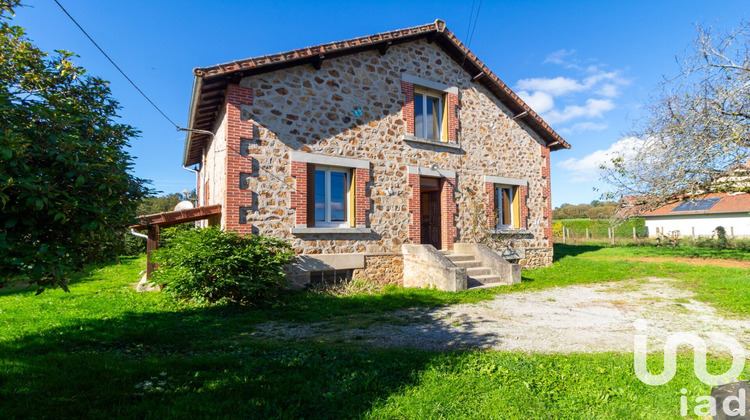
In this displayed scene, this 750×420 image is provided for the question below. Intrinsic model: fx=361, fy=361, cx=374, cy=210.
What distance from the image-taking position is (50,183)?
272 centimetres

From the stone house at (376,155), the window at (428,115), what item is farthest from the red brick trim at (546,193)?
the window at (428,115)

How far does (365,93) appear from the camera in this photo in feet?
30.1

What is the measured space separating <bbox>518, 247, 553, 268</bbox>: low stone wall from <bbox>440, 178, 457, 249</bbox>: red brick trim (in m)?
3.05

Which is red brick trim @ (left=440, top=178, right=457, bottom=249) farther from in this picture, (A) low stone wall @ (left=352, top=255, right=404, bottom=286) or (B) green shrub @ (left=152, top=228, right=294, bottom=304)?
(B) green shrub @ (left=152, top=228, right=294, bottom=304)

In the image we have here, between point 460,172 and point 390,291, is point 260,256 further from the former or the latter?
point 460,172

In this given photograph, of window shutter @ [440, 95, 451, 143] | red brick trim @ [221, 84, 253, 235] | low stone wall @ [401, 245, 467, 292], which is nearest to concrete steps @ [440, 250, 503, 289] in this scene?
low stone wall @ [401, 245, 467, 292]

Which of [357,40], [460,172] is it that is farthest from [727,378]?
[357,40]

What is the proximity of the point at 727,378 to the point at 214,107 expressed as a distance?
9953mm

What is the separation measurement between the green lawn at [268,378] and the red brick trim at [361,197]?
13.1 ft

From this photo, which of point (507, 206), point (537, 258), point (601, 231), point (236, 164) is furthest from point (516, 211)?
point (601, 231)

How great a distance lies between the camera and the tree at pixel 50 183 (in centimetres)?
244

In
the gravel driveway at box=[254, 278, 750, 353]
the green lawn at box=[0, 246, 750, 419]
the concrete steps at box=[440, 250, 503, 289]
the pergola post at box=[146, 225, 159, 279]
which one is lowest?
the gravel driveway at box=[254, 278, 750, 353]

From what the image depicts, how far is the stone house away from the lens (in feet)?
25.4

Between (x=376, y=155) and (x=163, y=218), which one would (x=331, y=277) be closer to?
(x=376, y=155)
